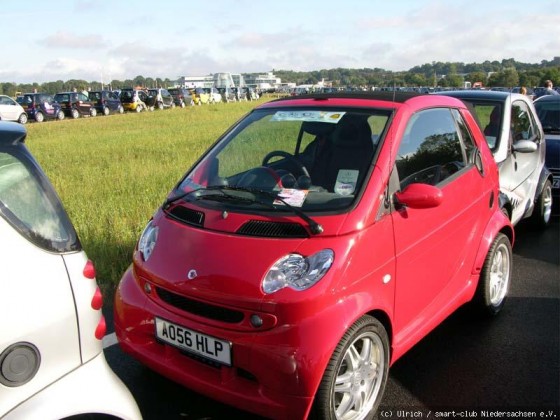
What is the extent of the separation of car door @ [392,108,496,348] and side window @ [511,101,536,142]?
2391 mm

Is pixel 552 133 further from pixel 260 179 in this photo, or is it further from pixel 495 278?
pixel 260 179

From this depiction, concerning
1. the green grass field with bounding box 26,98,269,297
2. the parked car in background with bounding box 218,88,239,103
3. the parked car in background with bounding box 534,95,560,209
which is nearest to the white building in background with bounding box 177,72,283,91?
the parked car in background with bounding box 218,88,239,103

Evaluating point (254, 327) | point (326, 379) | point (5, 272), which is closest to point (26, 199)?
point (5, 272)

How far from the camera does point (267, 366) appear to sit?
2.41 metres

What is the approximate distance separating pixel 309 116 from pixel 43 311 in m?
2.41

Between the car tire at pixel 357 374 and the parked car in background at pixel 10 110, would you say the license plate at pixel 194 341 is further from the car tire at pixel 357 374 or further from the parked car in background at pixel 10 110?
the parked car in background at pixel 10 110

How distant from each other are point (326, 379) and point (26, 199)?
5.01ft

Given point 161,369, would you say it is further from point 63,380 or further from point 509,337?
point 509,337

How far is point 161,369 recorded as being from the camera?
9.09ft

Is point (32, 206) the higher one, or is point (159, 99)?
point (32, 206)

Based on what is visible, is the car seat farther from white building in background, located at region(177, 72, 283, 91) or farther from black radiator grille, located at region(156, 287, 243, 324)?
white building in background, located at region(177, 72, 283, 91)

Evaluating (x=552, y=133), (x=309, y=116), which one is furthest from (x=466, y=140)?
(x=552, y=133)

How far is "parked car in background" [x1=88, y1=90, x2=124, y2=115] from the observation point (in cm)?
3456

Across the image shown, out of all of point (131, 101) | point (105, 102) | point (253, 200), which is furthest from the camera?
point (131, 101)
